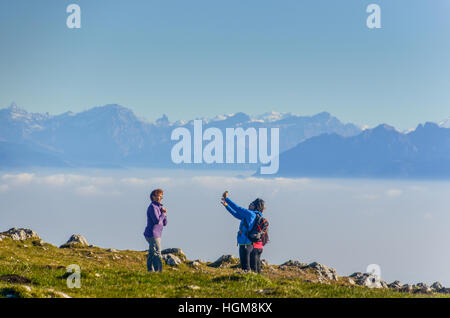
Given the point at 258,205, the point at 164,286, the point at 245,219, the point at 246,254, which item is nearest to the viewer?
the point at 164,286

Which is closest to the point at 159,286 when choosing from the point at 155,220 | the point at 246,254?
the point at 155,220

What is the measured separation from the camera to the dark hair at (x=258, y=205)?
2595cm

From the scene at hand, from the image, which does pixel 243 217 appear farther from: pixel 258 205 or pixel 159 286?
pixel 159 286

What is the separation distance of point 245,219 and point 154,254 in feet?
16.3

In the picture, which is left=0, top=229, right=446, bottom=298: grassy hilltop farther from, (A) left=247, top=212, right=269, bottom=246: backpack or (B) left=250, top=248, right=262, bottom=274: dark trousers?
(B) left=250, top=248, right=262, bottom=274: dark trousers

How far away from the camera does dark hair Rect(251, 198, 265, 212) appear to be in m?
26.0

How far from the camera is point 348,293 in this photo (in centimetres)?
1914

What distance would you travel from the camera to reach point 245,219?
1008 inches

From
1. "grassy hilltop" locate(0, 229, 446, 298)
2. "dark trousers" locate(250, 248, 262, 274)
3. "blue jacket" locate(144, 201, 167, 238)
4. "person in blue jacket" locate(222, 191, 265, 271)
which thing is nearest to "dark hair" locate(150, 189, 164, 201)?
"blue jacket" locate(144, 201, 167, 238)

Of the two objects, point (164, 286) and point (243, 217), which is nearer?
point (164, 286)

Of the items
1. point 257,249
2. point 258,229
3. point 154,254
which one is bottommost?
point 154,254

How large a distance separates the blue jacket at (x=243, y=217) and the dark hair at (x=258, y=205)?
405 millimetres
